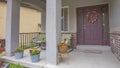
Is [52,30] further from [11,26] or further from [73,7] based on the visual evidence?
[73,7]

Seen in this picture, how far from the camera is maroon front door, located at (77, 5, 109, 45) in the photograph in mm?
6273

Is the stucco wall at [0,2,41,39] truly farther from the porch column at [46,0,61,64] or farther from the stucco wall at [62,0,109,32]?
the porch column at [46,0,61,64]

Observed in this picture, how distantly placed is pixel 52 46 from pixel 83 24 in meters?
3.36

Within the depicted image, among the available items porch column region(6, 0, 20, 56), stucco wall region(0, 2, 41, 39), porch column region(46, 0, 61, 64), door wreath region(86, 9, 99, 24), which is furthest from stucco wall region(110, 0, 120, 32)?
stucco wall region(0, 2, 41, 39)

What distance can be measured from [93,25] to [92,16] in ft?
1.51

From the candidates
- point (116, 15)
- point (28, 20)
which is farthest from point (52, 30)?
point (28, 20)

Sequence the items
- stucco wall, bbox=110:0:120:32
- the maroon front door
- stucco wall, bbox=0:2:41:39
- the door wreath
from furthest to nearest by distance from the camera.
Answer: stucco wall, bbox=0:2:41:39, the door wreath, the maroon front door, stucco wall, bbox=110:0:120:32

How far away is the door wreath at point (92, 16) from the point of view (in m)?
6.41

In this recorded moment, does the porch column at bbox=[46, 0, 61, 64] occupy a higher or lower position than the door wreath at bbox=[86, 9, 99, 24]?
lower

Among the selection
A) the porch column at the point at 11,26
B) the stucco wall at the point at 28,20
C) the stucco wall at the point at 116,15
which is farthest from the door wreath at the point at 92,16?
the stucco wall at the point at 28,20

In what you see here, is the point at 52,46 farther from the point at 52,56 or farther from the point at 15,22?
the point at 15,22

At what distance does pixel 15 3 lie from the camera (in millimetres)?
4969

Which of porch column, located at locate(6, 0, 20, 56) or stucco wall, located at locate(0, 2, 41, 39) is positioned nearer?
porch column, located at locate(6, 0, 20, 56)

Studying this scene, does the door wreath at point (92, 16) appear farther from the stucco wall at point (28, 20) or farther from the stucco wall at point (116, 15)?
the stucco wall at point (28, 20)
